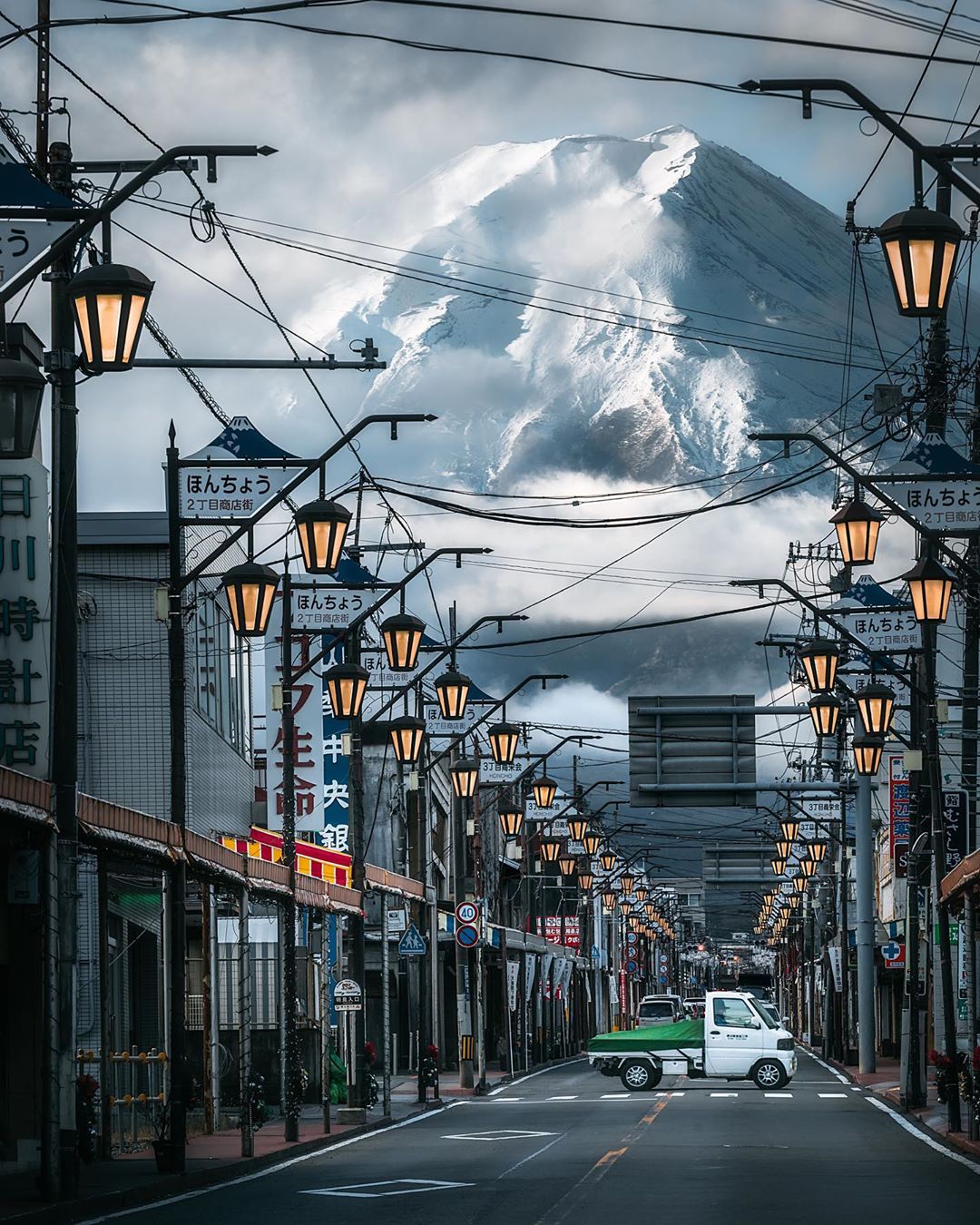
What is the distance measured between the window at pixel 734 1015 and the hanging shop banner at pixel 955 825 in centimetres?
601

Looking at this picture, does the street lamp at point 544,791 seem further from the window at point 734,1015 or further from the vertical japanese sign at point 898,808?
the window at point 734,1015

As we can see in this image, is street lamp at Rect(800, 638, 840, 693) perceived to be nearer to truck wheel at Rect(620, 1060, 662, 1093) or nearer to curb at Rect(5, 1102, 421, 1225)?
curb at Rect(5, 1102, 421, 1225)

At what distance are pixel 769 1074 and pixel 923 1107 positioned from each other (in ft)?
31.4

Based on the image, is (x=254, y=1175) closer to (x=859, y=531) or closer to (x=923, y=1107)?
(x=859, y=531)

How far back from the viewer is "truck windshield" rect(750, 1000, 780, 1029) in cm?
4534

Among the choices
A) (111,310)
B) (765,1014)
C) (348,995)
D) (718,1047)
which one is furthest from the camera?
(718,1047)

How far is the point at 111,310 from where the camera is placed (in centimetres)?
1639

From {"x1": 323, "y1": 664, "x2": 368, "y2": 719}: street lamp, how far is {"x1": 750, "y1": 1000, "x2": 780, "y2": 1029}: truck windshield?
1707 centimetres

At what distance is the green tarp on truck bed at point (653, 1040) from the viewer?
46.2m

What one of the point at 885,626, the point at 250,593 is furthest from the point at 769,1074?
the point at 250,593

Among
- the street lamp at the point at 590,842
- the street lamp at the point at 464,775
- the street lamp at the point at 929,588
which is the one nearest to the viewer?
the street lamp at the point at 929,588

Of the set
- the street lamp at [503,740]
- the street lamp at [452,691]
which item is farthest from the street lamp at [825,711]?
the street lamp at [503,740]

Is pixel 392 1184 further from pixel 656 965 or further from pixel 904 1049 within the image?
pixel 656 965

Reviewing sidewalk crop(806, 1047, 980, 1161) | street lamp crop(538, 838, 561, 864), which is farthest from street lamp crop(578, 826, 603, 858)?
sidewalk crop(806, 1047, 980, 1161)
